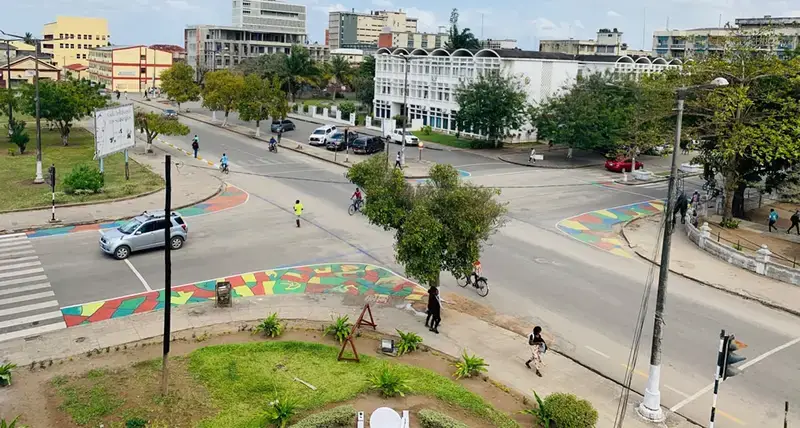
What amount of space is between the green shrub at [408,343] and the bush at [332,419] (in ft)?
12.1

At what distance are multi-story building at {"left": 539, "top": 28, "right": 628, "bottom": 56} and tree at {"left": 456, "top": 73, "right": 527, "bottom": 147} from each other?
83.5 m

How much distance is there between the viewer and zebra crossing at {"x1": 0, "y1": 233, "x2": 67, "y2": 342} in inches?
714

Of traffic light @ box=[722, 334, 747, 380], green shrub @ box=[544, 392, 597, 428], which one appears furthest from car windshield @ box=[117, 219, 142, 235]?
traffic light @ box=[722, 334, 747, 380]

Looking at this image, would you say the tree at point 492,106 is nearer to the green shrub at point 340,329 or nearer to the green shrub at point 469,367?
the green shrub at point 340,329

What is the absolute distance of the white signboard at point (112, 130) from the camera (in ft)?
125

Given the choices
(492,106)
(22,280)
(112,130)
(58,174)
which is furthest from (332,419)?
(492,106)

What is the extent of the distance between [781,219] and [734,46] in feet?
30.5

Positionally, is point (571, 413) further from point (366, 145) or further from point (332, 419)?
point (366, 145)

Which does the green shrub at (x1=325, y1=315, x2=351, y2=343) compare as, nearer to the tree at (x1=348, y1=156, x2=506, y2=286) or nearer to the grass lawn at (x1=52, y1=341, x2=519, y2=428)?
the grass lawn at (x1=52, y1=341, x2=519, y2=428)

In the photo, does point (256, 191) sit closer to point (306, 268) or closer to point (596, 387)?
point (306, 268)

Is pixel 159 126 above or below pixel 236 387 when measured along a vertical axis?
above

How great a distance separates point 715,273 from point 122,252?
21593mm

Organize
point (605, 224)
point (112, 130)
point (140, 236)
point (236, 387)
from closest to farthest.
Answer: point (236, 387) < point (140, 236) < point (605, 224) < point (112, 130)

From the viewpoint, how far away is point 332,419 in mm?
13156
